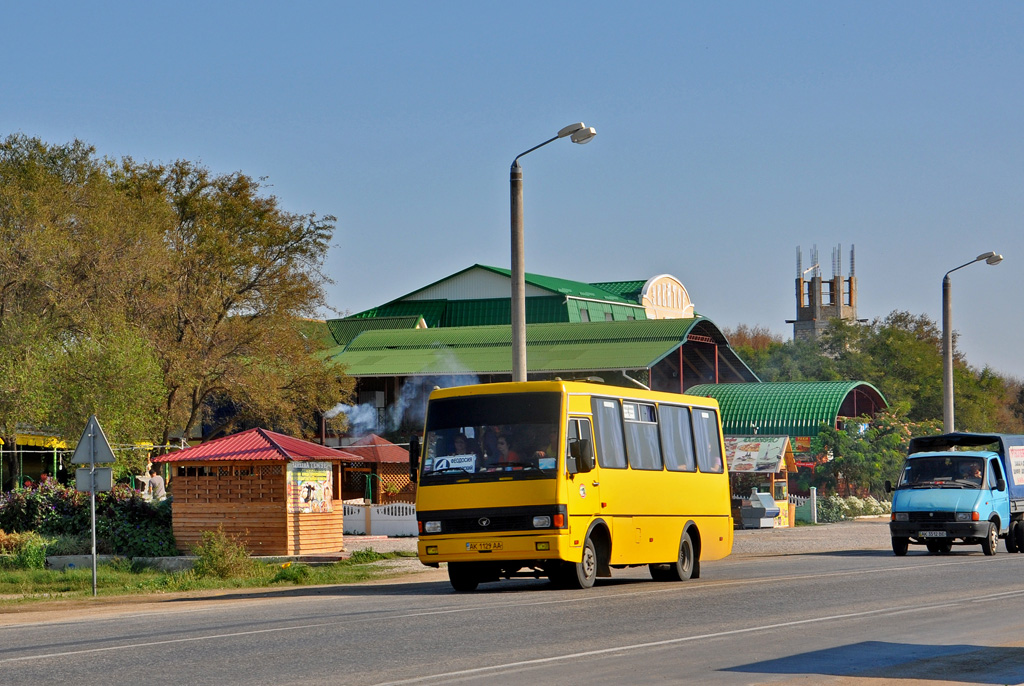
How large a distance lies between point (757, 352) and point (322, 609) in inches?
4192

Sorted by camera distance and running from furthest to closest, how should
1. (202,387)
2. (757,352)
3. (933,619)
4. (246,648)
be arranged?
(757,352), (202,387), (933,619), (246,648)

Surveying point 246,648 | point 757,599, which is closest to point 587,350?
point 757,599

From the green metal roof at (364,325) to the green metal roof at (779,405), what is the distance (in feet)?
60.4

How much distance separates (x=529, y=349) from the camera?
62969 mm

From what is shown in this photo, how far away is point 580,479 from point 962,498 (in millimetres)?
13432

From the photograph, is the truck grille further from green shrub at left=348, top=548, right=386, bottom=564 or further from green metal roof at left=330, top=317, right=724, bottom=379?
green metal roof at left=330, top=317, right=724, bottom=379

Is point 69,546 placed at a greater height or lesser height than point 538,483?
lesser

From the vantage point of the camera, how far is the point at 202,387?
4600 cm

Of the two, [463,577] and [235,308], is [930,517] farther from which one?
[235,308]

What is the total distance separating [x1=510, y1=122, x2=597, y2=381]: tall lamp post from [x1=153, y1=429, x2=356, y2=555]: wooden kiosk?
6599 millimetres

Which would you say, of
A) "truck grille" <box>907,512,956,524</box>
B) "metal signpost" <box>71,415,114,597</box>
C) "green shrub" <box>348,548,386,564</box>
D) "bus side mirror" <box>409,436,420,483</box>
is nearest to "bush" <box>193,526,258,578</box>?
"green shrub" <box>348,548,386,564</box>

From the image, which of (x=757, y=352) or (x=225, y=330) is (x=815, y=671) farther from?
(x=757, y=352)

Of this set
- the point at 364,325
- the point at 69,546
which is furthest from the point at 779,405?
the point at 69,546

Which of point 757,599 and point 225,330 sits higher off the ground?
point 225,330
